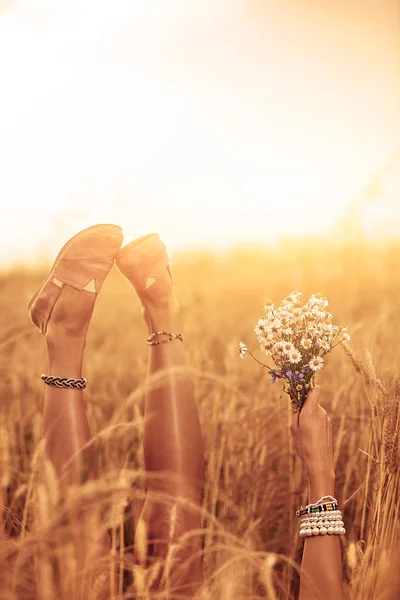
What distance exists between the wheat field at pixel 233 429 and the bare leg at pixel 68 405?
0.26 feet

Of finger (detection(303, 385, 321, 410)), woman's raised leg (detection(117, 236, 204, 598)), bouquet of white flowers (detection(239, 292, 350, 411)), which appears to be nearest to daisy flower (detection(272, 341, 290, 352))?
bouquet of white flowers (detection(239, 292, 350, 411))

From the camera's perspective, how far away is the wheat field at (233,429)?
0.95 metres

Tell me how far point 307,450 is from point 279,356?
18 centimetres

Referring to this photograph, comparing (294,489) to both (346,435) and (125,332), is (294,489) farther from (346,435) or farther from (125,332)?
(125,332)

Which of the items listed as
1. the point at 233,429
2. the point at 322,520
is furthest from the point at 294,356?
the point at 233,429

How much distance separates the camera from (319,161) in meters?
2.42

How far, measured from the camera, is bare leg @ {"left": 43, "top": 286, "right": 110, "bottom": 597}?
1.22m

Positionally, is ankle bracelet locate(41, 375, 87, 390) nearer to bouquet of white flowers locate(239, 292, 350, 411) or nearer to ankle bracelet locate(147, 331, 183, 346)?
ankle bracelet locate(147, 331, 183, 346)

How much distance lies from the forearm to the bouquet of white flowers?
0.14m

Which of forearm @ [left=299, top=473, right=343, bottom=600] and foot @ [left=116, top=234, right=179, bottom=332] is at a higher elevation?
foot @ [left=116, top=234, right=179, bottom=332]

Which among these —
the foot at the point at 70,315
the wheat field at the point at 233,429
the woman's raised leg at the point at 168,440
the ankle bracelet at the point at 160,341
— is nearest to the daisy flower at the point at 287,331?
the wheat field at the point at 233,429

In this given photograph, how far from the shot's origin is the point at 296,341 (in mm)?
1173

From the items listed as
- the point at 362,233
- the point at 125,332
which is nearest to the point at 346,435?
the point at 362,233

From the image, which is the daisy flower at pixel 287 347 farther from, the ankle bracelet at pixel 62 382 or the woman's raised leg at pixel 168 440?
the ankle bracelet at pixel 62 382
